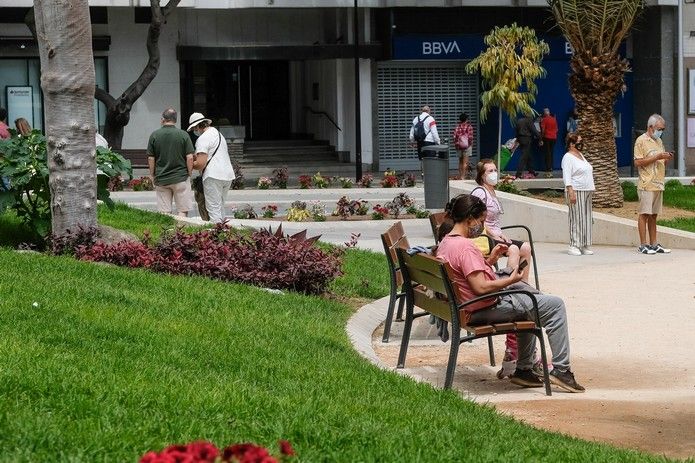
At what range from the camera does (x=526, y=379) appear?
31.0 feet

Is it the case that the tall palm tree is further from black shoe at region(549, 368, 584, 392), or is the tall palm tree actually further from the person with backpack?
black shoe at region(549, 368, 584, 392)

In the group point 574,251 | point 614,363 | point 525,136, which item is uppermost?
point 525,136

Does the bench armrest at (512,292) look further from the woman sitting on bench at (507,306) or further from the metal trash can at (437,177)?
the metal trash can at (437,177)

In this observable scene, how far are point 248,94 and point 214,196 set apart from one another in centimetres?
2206

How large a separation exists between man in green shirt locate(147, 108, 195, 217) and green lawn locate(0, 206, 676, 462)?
26.2 ft

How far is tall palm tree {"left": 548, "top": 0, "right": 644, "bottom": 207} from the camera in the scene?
2272 centimetres

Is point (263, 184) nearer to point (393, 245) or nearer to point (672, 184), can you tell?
point (672, 184)

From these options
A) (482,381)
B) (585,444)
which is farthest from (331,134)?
(585,444)

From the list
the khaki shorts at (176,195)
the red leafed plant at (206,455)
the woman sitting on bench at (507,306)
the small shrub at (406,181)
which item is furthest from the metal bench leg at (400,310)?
the small shrub at (406,181)

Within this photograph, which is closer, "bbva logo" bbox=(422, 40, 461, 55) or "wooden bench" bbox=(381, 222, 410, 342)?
"wooden bench" bbox=(381, 222, 410, 342)

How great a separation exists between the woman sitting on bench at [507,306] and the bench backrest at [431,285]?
135 millimetres

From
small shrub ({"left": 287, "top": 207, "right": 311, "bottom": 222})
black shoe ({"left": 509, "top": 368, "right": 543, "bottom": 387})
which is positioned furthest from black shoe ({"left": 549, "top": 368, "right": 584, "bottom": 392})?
small shrub ({"left": 287, "top": 207, "right": 311, "bottom": 222})

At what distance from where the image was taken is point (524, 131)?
34094 millimetres

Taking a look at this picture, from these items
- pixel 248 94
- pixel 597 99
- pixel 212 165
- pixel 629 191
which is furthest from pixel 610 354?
pixel 248 94
